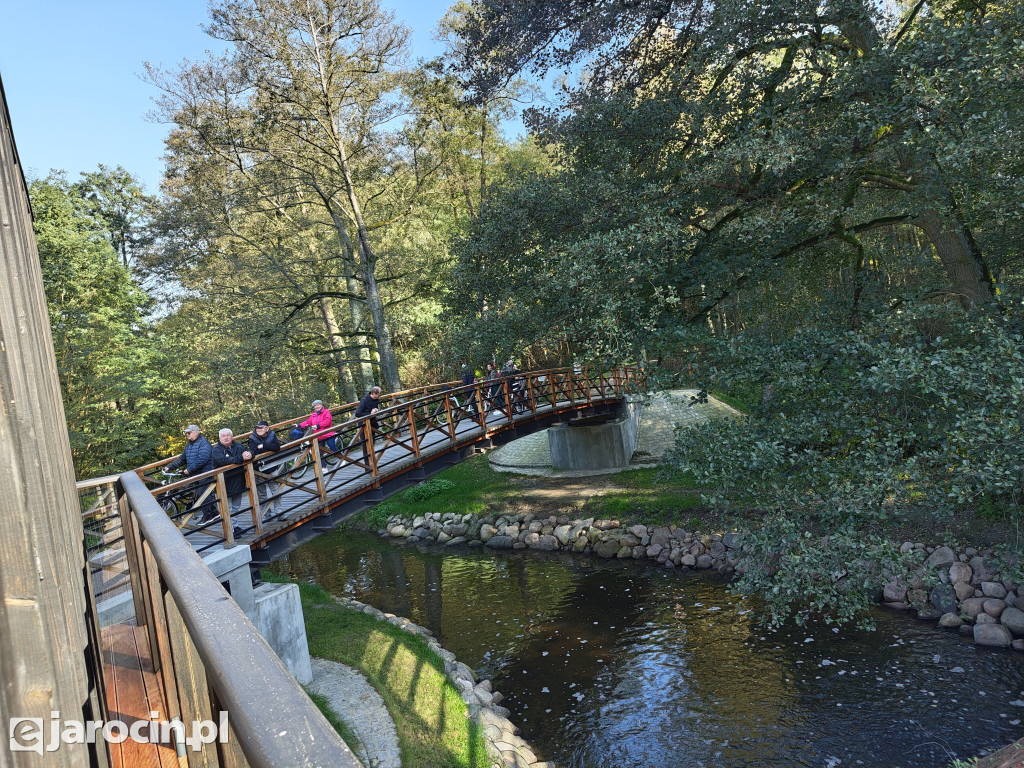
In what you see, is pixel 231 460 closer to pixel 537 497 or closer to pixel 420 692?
pixel 420 692

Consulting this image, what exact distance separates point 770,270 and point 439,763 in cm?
861

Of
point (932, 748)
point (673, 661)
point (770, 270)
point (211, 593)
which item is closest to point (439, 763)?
point (673, 661)

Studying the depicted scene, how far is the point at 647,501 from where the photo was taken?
17.1 meters

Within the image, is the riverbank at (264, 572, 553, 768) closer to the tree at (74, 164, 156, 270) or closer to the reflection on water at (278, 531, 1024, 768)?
the reflection on water at (278, 531, 1024, 768)

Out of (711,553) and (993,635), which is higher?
(711,553)

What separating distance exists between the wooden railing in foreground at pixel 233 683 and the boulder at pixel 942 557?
13.1 metres

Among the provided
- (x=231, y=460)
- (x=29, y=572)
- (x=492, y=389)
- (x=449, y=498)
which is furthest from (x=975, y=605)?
(x=449, y=498)

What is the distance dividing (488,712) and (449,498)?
1153 cm

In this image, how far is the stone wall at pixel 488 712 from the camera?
7.91 meters

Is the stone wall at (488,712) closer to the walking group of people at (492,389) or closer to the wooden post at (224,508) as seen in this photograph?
the wooden post at (224,508)

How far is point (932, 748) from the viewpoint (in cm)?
776

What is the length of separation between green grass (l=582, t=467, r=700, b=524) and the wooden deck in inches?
541

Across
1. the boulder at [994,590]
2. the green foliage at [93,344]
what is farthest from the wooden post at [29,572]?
the green foliage at [93,344]

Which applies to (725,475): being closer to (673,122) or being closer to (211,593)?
(673,122)
